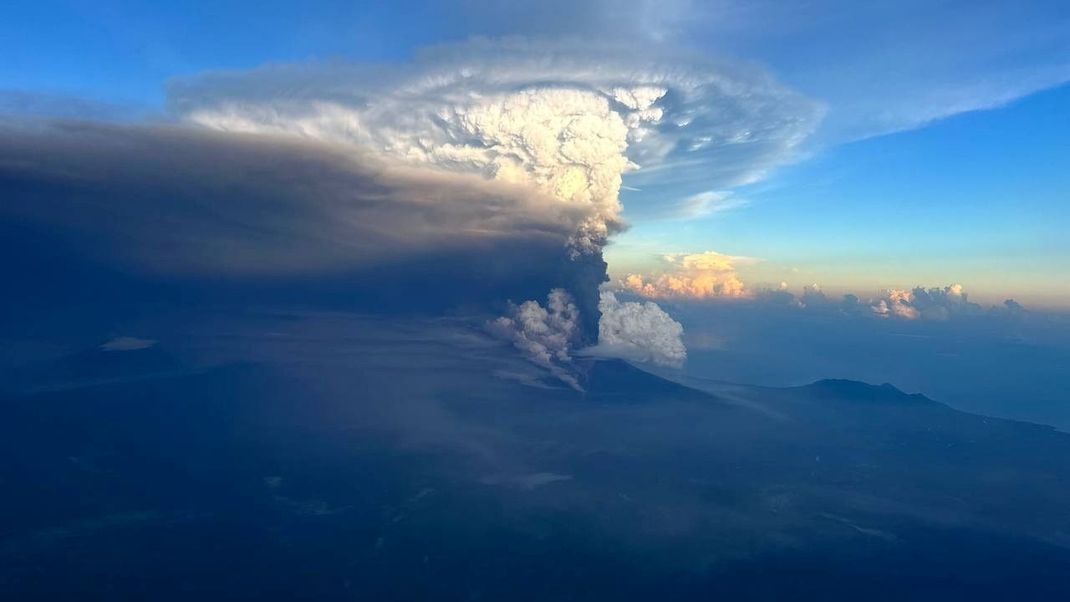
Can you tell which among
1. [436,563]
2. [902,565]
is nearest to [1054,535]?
[902,565]

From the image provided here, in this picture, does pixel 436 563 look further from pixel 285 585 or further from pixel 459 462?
pixel 459 462

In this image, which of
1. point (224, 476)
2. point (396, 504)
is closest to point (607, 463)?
point (396, 504)

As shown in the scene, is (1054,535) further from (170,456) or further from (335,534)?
(170,456)

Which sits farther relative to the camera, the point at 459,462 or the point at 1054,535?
the point at 459,462

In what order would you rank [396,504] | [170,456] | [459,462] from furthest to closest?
[459,462], [170,456], [396,504]

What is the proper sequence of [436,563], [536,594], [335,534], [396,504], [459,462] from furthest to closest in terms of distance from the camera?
[459,462] < [396,504] < [335,534] < [436,563] < [536,594]

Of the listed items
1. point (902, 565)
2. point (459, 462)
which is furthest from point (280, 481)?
point (902, 565)

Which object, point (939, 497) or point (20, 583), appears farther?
point (939, 497)

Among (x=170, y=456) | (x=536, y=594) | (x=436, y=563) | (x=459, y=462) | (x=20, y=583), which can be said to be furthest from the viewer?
(x=459, y=462)

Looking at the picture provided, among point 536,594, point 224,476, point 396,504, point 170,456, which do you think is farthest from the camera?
point 170,456
